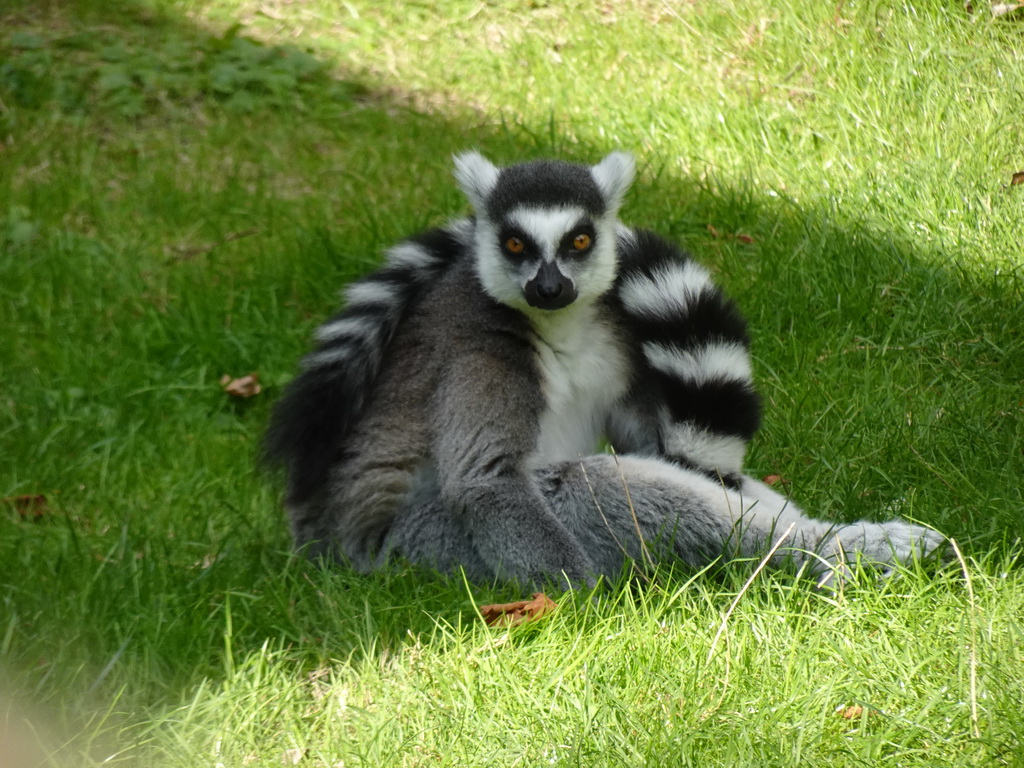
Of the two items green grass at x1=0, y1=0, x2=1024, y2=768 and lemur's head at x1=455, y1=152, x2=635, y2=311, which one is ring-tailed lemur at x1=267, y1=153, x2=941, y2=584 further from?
green grass at x1=0, y1=0, x2=1024, y2=768

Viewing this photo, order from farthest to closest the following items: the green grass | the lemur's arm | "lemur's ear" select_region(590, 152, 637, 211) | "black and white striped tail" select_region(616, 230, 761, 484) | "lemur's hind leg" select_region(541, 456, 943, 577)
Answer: "lemur's ear" select_region(590, 152, 637, 211)
"black and white striped tail" select_region(616, 230, 761, 484)
the lemur's arm
"lemur's hind leg" select_region(541, 456, 943, 577)
the green grass

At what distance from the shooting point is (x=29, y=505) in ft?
14.6

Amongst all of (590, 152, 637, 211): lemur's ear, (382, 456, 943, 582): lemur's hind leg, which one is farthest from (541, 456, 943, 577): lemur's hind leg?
(590, 152, 637, 211): lemur's ear

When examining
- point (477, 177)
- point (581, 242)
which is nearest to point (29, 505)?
point (477, 177)

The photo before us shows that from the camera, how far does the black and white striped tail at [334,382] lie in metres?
3.55

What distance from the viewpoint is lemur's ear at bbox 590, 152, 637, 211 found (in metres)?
3.72

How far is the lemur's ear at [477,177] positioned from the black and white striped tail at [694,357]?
1.80 ft

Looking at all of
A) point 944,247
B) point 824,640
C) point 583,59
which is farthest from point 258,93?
point 824,640

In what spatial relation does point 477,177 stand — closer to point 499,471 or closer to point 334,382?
point 334,382

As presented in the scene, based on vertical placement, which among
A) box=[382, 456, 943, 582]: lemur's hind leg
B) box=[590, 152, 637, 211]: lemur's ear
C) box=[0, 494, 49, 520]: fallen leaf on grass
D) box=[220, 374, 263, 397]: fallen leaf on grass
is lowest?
box=[0, 494, 49, 520]: fallen leaf on grass

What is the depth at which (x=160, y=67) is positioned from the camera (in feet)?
23.6

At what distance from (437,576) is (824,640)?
1.23 meters

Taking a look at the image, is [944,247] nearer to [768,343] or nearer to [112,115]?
[768,343]

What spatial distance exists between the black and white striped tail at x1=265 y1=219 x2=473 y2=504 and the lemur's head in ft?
1.14
